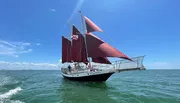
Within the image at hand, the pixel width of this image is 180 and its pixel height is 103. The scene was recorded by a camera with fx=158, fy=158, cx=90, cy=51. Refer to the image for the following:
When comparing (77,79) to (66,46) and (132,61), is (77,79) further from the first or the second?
(66,46)

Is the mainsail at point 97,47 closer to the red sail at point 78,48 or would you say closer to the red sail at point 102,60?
the red sail at point 102,60

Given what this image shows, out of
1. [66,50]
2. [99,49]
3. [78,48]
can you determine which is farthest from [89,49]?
[66,50]

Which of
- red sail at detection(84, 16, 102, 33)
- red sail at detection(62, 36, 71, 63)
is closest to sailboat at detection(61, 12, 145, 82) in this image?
red sail at detection(84, 16, 102, 33)

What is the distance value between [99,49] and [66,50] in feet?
58.7

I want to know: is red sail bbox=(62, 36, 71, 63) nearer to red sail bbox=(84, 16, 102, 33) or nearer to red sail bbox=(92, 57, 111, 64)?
red sail bbox=(84, 16, 102, 33)

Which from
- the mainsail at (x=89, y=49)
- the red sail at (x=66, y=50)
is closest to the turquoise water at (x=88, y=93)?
the mainsail at (x=89, y=49)

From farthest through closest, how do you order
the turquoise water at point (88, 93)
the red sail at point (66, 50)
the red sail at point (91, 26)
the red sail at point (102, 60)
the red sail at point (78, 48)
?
the red sail at point (66, 50) < the red sail at point (78, 48) < the red sail at point (91, 26) < the red sail at point (102, 60) < the turquoise water at point (88, 93)

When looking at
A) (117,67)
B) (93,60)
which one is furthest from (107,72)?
(93,60)

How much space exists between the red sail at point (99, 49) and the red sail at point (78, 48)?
632cm

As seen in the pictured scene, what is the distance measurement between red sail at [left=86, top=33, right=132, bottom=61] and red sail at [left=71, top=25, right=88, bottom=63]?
6.32 meters

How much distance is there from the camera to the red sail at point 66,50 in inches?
1536

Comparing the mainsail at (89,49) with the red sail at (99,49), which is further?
the mainsail at (89,49)

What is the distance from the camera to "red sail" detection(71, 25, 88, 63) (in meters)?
32.6

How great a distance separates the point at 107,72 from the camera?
2388 centimetres
